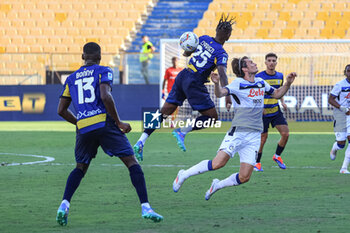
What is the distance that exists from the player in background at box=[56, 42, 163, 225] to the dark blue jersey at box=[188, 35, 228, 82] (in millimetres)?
3632

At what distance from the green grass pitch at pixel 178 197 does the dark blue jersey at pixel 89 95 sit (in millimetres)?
1021

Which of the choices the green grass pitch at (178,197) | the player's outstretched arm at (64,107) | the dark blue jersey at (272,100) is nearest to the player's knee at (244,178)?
the green grass pitch at (178,197)

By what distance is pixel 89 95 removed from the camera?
22.6ft

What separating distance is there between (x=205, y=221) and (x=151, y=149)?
30.4 feet

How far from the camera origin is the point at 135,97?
27.8 metres

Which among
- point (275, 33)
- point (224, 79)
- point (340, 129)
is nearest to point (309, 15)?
point (275, 33)

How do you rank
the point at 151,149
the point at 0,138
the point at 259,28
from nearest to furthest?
1. the point at 151,149
2. the point at 0,138
3. the point at 259,28

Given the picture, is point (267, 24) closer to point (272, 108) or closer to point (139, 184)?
point (272, 108)

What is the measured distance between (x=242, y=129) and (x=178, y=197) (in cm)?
127

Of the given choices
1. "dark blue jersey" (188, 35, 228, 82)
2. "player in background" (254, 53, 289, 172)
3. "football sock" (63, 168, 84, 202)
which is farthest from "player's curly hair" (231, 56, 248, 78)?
"player in background" (254, 53, 289, 172)

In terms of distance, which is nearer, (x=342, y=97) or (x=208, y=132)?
(x=342, y=97)

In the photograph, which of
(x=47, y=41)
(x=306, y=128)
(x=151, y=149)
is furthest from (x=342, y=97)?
(x=47, y=41)

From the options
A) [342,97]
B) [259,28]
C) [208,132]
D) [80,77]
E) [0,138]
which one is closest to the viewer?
[80,77]

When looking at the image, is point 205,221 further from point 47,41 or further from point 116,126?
point 47,41
